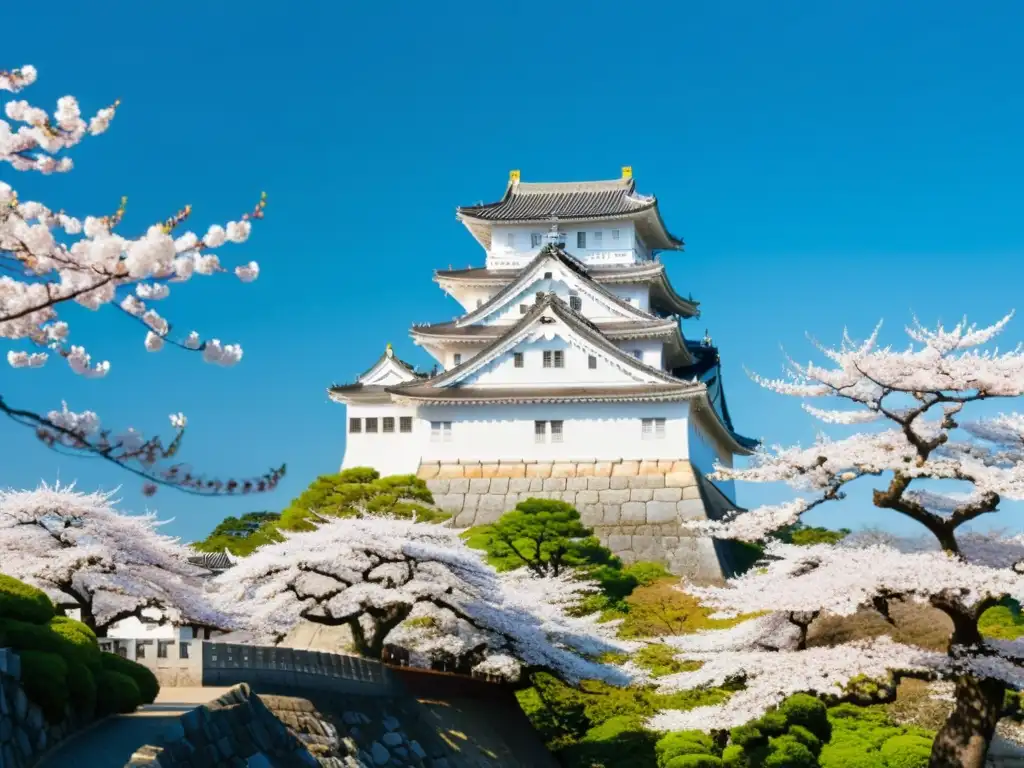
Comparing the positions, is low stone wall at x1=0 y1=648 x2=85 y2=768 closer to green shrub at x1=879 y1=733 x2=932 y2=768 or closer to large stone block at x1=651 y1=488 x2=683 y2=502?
green shrub at x1=879 y1=733 x2=932 y2=768

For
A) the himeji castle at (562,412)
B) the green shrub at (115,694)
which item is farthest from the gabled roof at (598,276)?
the green shrub at (115,694)

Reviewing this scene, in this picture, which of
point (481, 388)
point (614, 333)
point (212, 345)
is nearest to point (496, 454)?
point (481, 388)

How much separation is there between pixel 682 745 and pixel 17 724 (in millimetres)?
12812

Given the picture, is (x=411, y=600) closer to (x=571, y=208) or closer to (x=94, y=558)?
(x=94, y=558)

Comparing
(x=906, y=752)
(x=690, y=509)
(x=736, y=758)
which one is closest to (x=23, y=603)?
(x=736, y=758)

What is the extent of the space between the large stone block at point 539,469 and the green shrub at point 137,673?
2800cm

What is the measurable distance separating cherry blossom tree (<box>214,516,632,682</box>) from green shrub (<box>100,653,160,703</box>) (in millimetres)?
7313

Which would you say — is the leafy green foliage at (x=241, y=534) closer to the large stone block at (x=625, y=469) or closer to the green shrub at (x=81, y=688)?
the large stone block at (x=625, y=469)

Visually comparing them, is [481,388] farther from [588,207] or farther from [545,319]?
[588,207]

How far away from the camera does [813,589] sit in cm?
1773

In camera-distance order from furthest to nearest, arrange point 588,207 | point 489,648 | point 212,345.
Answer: point 588,207
point 489,648
point 212,345

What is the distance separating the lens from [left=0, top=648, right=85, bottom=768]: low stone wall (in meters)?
12.0

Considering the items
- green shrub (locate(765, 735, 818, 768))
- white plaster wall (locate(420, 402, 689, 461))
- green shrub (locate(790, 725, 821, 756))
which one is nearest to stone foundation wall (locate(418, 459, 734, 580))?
white plaster wall (locate(420, 402, 689, 461))

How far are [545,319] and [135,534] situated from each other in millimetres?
22259
